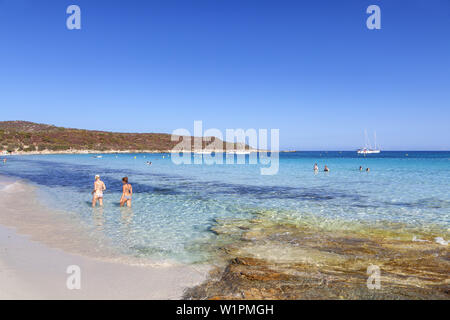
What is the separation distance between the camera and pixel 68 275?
20.6 ft

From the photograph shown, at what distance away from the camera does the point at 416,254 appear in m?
7.86

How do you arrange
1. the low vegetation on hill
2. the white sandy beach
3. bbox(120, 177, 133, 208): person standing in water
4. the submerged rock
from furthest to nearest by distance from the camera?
the low vegetation on hill, bbox(120, 177, 133, 208): person standing in water, the submerged rock, the white sandy beach

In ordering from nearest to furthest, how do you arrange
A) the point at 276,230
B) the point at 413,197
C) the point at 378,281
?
the point at 378,281
the point at 276,230
the point at 413,197

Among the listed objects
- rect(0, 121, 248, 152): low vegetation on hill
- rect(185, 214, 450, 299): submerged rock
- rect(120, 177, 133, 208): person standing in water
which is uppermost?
rect(0, 121, 248, 152): low vegetation on hill

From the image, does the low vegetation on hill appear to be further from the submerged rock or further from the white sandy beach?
the submerged rock

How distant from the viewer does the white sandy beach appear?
543 cm

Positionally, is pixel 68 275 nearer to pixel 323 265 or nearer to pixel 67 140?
pixel 323 265

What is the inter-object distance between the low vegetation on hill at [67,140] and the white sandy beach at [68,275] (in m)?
118

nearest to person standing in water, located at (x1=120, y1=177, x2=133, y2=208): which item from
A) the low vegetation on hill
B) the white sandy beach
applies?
the white sandy beach

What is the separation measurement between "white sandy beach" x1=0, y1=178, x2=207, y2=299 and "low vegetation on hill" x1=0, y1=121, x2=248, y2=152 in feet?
386

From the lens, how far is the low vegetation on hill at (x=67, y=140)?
11694cm
